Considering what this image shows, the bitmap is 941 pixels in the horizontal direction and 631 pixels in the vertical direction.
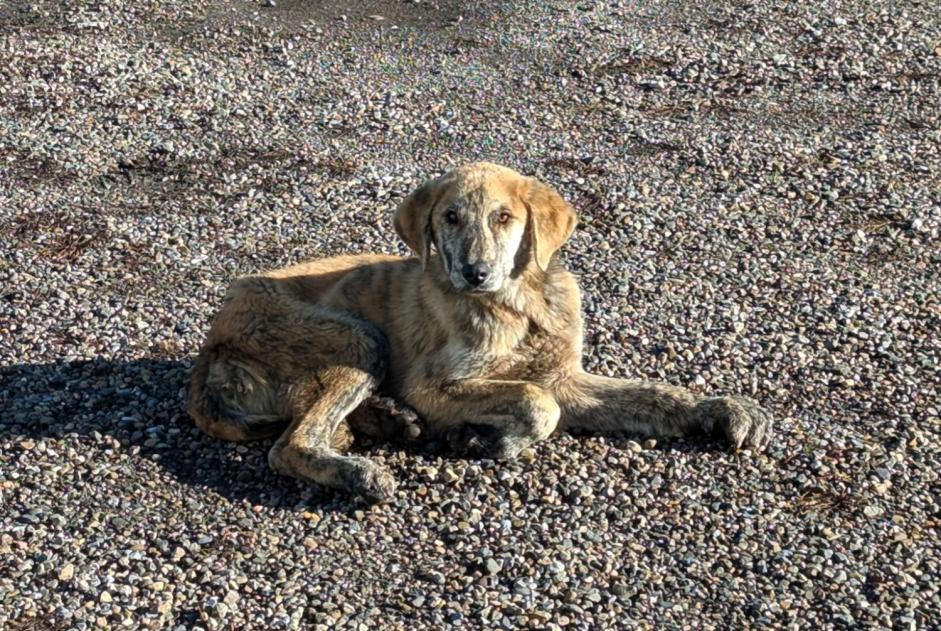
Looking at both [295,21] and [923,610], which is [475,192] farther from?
[295,21]

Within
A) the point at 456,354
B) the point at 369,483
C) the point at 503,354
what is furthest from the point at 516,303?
the point at 369,483

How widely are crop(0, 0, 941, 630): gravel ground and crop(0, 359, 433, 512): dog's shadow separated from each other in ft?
0.07

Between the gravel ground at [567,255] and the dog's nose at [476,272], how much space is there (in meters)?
0.96

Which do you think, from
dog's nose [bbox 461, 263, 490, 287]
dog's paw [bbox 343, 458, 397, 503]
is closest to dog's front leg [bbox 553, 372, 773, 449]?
dog's nose [bbox 461, 263, 490, 287]

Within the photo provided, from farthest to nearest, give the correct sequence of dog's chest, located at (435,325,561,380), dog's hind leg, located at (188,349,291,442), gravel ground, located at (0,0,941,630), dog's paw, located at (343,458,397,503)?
1. dog's chest, located at (435,325,561,380)
2. dog's hind leg, located at (188,349,291,442)
3. dog's paw, located at (343,458,397,503)
4. gravel ground, located at (0,0,941,630)

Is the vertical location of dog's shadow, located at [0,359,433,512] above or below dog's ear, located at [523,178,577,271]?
below

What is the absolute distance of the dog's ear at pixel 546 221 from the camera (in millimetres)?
7496

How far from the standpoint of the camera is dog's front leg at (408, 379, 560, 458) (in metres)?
7.29

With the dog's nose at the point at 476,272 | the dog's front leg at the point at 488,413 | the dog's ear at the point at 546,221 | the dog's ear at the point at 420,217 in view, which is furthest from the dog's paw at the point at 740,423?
the dog's ear at the point at 420,217

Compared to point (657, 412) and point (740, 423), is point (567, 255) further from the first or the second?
point (740, 423)

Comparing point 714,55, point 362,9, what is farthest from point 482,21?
point 714,55

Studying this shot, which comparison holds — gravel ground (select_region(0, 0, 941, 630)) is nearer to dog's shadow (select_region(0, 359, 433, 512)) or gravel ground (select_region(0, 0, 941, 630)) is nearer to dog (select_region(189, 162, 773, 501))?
dog's shadow (select_region(0, 359, 433, 512))

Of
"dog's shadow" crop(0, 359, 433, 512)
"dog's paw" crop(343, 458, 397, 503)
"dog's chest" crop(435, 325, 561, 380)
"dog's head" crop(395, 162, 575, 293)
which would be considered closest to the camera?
"dog's paw" crop(343, 458, 397, 503)

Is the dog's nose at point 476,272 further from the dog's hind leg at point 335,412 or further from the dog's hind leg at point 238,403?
the dog's hind leg at point 238,403
